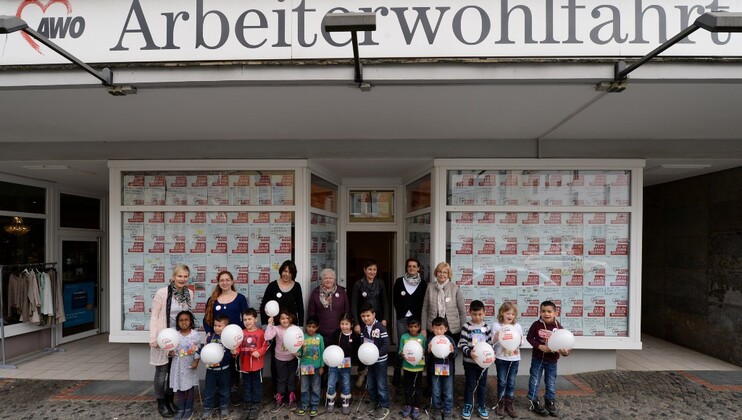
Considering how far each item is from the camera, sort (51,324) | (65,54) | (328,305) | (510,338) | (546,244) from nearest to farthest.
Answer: (65,54) < (510,338) < (328,305) < (546,244) < (51,324)

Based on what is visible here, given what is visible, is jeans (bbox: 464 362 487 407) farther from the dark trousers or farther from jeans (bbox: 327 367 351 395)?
jeans (bbox: 327 367 351 395)

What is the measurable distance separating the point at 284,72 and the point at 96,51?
60.5 inches

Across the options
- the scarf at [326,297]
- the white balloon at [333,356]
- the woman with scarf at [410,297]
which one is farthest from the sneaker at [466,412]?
the scarf at [326,297]

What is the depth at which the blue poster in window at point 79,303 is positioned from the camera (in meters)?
6.46

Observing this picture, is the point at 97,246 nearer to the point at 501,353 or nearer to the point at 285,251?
the point at 285,251

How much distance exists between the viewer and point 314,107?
3.48 m

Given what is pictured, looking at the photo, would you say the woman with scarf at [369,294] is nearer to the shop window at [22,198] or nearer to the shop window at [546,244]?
the shop window at [546,244]

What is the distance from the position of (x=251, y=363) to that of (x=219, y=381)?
1.31ft

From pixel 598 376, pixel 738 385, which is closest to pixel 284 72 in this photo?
pixel 598 376

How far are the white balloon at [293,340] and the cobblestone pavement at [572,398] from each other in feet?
2.31

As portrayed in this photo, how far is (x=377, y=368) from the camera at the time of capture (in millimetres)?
3734

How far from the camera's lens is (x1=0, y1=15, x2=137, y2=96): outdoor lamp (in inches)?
89.1

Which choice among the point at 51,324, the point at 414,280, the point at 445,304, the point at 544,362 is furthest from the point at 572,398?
the point at 51,324

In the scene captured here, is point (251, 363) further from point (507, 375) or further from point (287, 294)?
point (507, 375)
